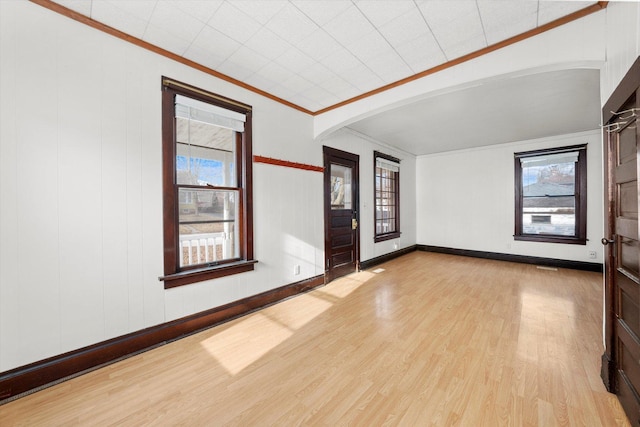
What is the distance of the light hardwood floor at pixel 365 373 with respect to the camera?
1505mm

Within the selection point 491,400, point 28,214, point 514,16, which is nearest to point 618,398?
point 491,400

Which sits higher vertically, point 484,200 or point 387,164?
point 387,164

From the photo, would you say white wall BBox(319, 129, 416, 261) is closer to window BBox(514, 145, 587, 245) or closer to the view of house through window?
the view of house through window

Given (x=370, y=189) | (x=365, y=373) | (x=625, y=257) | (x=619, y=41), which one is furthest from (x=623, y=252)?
(x=370, y=189)

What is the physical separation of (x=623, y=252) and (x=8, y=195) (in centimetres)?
398

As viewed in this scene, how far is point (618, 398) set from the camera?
1.59 m

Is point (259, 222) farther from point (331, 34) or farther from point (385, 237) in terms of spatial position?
point (385, 237)

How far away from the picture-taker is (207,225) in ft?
9.10

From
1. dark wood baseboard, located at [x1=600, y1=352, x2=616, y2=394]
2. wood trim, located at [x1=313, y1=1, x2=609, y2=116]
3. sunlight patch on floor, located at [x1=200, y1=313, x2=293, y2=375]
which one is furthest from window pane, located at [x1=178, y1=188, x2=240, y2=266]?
dark wood baseboard, located at [x1=600, y1=352, x2=616, y2=394]

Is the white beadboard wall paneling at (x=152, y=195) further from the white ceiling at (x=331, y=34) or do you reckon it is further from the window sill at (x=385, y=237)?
the window sill at (x=385, y=237)

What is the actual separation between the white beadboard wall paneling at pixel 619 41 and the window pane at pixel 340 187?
3.16 meters

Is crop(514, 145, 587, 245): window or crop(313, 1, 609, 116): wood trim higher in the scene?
crop(313, 1, 609, 116): wood trim

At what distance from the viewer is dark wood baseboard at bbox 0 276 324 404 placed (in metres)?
1.68

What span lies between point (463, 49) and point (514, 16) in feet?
1.41
